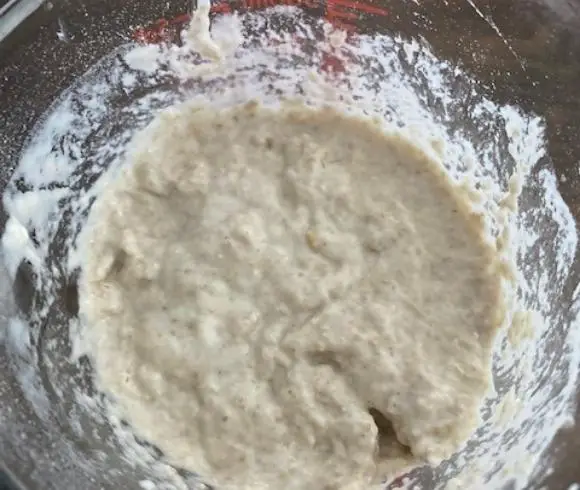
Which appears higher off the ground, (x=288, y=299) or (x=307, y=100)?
(x=307, y=100)

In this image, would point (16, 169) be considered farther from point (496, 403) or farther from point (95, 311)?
point (496, 403)

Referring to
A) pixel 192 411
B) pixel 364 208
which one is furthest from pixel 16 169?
pixel 364 208

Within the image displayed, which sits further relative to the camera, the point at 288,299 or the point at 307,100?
the point at 307,100
